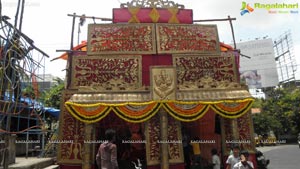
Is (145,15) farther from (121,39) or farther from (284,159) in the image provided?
(284,159)

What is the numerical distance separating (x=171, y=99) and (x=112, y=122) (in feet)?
8.87

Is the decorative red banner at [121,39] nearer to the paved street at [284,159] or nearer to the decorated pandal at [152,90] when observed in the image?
the decorated pandal at [152,90]

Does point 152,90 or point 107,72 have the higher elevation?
point 107,72

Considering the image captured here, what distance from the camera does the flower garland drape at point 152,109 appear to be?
22.6ft

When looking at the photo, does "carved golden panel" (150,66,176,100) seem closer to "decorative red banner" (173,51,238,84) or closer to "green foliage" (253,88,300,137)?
"decorative red banner" (173,51,238,84)

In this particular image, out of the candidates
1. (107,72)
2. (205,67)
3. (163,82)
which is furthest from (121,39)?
(205,67)

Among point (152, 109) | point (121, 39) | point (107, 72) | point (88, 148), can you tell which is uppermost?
point (121, 39)

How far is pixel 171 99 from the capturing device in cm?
714

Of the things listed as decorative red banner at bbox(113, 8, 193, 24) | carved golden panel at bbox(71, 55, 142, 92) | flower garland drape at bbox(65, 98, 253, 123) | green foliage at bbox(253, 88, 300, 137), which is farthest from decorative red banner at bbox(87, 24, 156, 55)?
green foliage at bbox(253, 88, 300, 137)

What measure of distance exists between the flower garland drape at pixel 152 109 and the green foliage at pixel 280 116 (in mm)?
24304

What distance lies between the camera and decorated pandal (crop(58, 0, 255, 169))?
7.04 meters

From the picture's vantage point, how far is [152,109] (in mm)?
7027

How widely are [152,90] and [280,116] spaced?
28.4 metres

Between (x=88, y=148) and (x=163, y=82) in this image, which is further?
(x=163, y=82)
